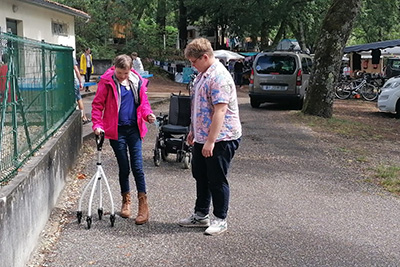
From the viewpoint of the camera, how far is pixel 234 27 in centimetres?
3681

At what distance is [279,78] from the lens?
17453mm

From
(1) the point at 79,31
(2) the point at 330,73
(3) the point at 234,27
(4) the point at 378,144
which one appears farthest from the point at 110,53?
(4) the point at 378,144

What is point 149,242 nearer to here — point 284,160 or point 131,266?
point 131,266

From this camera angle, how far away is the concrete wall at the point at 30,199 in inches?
149

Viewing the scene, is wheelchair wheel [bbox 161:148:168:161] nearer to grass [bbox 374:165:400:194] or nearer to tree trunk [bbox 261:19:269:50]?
grass [bbox 374:165:400:194]

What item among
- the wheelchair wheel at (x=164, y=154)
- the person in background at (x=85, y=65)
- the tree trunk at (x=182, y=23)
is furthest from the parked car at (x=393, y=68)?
the wheelchair wheel at (x=164, y=154)

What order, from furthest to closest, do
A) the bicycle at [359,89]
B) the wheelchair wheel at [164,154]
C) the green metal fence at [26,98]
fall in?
the bicycle at [359,89]
the wheelchair wheel at [164,154]
the green metal fence at [26,98]

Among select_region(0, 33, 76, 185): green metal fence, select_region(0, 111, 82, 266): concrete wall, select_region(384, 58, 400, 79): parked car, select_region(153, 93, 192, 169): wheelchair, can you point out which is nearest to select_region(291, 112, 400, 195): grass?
select_region(153, 93, 192, 169): wheelchair

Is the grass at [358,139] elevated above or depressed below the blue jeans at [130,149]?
below

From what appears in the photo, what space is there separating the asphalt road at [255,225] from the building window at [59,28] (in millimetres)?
14200

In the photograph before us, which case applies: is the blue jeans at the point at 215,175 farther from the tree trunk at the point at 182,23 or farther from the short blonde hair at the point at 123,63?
the tree trunk at the point at 182,23

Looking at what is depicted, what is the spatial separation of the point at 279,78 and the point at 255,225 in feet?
40.7

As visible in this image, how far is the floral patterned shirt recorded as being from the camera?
487cm

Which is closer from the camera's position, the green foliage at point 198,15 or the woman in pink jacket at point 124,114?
the woman in pink jacket at point 124,114
